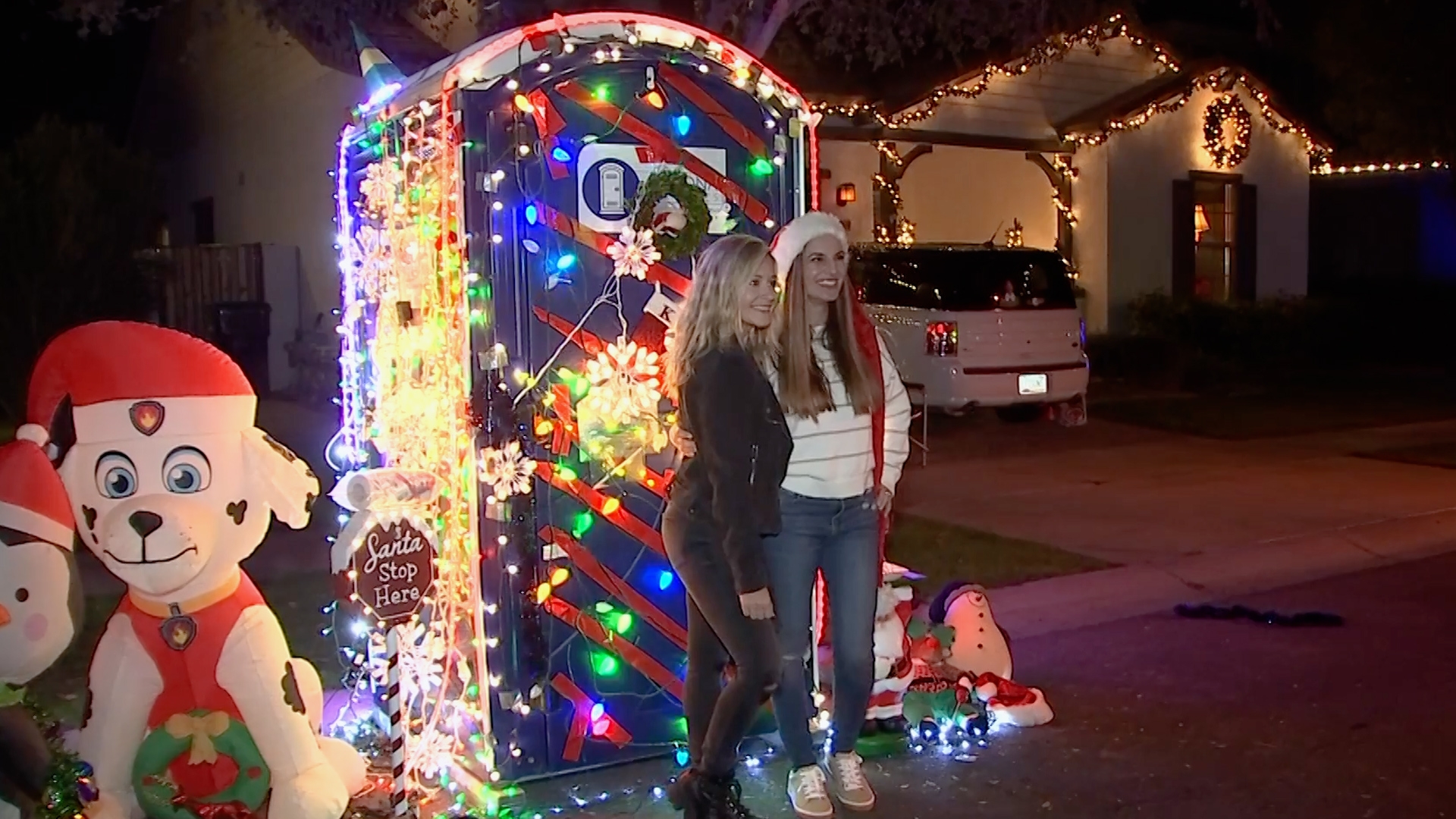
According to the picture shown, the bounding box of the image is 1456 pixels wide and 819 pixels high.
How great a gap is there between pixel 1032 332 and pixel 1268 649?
7.09 m

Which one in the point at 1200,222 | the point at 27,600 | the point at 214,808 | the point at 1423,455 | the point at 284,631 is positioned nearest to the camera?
the point at 27,600

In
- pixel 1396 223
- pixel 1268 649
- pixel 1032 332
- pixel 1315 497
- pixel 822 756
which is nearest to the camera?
pixel 822 756

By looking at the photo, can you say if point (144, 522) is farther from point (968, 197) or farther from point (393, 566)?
point (968, 197)

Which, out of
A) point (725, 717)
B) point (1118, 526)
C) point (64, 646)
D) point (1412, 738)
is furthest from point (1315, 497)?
point (64, 646)

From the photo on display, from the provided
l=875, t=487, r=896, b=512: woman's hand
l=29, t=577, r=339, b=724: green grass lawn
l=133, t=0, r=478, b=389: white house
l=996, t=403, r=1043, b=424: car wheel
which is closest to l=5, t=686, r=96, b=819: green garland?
l=29, t=577, r=339, b=724: green grass lawn

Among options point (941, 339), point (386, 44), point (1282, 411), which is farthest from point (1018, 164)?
point (386, 44)

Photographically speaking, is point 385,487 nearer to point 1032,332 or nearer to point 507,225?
point 507,225

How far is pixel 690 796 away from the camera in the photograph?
4793 mm

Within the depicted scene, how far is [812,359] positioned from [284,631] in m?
3.66

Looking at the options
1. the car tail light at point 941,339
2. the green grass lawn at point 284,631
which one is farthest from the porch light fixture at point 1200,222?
the green grass lawn at point 284,631

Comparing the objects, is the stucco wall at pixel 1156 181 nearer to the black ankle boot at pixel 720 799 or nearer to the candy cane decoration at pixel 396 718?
the black ankle boot at pixel 720 799

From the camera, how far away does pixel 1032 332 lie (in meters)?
13.9

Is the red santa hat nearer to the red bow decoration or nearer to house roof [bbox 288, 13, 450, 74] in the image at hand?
the red bow decoration

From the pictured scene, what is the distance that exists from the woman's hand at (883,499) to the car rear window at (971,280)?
29.4 feet
